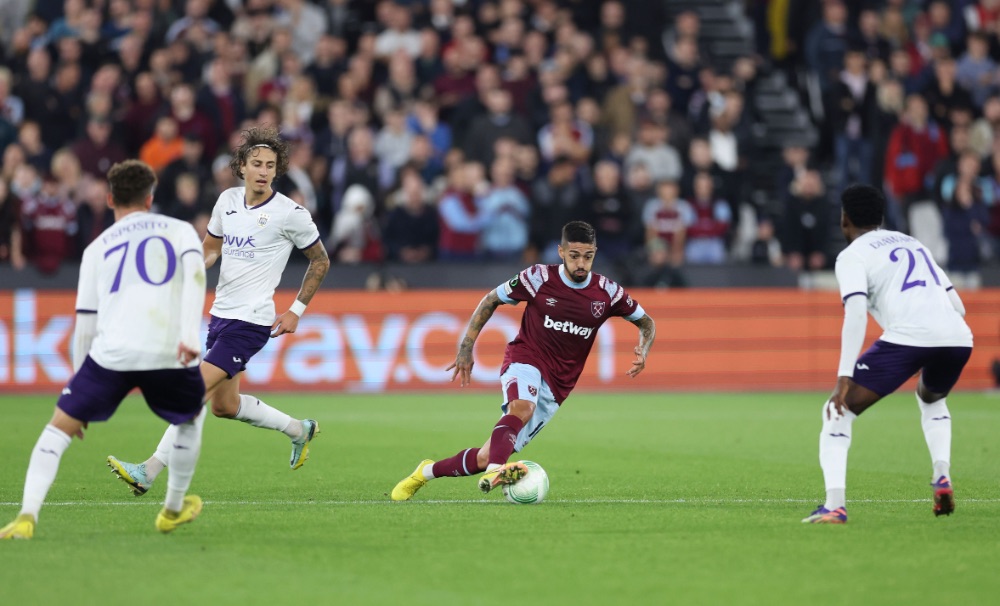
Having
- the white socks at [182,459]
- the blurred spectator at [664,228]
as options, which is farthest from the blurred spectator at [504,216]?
the white socks at [182,459]

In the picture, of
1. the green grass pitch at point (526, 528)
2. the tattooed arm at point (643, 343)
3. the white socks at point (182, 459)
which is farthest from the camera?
the tattooed arm at point (643, 343)

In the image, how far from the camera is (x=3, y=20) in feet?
75.3

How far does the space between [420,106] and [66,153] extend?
16.6ft

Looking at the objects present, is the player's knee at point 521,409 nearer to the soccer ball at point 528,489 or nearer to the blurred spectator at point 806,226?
the soccer ball at point 528,489

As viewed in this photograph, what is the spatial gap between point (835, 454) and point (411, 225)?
40.1 ft

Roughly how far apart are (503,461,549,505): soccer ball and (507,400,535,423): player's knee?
368 millimetres

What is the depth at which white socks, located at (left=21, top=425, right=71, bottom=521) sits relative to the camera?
7934 millimetres

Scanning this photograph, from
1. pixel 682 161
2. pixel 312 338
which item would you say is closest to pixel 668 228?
pixel 682 161

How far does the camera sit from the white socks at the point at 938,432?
9.30m

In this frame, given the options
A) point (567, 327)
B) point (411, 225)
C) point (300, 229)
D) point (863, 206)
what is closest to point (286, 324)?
point (300, 229)

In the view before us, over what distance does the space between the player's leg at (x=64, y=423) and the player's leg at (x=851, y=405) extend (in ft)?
13.4

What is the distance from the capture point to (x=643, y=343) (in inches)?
409

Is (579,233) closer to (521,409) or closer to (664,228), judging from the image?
(521,409)

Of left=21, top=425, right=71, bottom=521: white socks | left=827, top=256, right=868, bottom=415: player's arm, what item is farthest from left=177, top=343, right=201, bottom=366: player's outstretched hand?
left=827, top=256, right=868, bottom=415: player's arm
